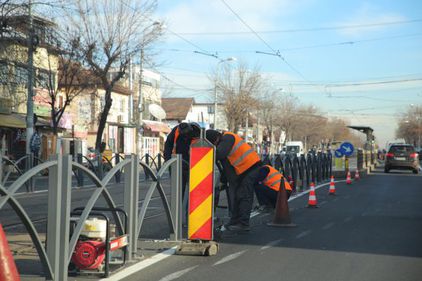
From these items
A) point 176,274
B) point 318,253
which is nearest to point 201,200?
point 176,274

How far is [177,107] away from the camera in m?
76.6

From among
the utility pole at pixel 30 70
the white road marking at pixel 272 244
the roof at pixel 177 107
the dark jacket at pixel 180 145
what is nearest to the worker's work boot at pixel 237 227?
the white road marking at pixel 272 244

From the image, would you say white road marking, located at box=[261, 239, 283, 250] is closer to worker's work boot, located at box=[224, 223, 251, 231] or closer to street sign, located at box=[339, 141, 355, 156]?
worker's work boot, located at box=[224, 223, 251, 231]

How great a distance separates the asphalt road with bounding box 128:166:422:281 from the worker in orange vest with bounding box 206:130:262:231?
0.30m

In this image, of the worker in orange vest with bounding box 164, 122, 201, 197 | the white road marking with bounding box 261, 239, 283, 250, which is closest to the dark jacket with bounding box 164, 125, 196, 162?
the worker in orange vest with bounding box 164, 122, 201, 197

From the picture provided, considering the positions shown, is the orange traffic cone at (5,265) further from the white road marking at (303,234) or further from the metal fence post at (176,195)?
the white road marking at (303,234)

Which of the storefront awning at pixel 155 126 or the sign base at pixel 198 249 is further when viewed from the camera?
the storefront awning at pixel 155 126

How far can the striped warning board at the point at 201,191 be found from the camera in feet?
24.3

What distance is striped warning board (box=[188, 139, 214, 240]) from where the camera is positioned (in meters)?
7.42

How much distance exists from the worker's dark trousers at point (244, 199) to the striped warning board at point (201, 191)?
1842 millimetres

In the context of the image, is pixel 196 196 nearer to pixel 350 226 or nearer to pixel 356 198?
pixel 350 226

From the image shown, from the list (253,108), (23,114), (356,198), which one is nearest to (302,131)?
(253,108)

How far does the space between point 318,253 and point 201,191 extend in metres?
1.78

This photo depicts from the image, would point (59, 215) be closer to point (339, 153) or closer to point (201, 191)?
point (201, 191)
